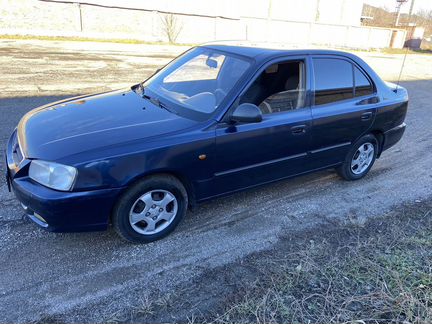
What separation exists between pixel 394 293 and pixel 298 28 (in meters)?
29.9

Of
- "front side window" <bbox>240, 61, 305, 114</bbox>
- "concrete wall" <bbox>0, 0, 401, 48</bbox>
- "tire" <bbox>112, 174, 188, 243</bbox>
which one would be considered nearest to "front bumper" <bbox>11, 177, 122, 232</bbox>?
"tire" <bbox>112, 174, 188, 243</bbox>

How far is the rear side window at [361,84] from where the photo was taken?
13.8 ft

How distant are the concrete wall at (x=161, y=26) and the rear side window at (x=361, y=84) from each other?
10398mm

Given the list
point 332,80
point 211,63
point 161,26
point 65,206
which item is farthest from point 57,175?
point 161,26

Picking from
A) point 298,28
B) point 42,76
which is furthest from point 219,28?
point 42,76

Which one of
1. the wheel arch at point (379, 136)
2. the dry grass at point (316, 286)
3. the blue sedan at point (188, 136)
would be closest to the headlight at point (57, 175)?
the blue sedan at point (188, 136)

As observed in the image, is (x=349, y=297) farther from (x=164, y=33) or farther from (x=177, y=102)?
(x=164, y=33)

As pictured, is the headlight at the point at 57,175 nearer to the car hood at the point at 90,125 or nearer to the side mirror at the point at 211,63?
the car hood at the point at 90,125

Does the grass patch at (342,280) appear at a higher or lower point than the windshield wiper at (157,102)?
lower

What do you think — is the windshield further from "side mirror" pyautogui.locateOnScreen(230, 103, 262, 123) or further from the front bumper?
the front bumper

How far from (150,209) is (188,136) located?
71cm

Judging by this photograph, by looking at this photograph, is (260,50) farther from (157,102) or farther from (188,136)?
(188,136)

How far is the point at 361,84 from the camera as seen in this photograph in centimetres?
426

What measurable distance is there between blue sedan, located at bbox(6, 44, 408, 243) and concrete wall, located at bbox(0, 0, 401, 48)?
10.8 meters
